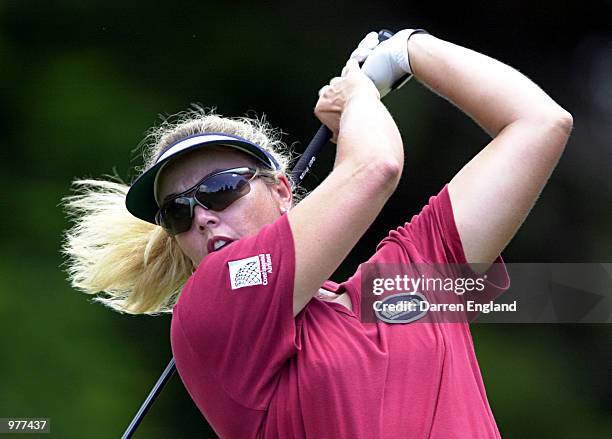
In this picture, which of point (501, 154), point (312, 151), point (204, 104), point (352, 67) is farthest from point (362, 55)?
point (204, 104)

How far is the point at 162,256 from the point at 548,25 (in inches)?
121

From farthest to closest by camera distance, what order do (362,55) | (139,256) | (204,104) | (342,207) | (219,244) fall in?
(204,104), (139,256), (362,55), (219,244), (342,207)

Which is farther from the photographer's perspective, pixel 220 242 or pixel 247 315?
pixel 220 242

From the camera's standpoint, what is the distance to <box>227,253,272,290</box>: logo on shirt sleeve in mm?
2020

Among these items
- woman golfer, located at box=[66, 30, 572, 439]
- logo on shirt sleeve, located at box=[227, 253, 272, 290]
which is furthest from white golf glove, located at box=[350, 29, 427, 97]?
logo on shirt sleeve, located at box=[227, 253, 272, 290]

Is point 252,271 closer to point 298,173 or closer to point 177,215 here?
point 177,215

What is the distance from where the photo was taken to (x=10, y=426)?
4.56 metres

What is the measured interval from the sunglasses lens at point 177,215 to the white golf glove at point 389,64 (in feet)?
1.52

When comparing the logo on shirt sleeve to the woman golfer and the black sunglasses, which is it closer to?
the woman golfer

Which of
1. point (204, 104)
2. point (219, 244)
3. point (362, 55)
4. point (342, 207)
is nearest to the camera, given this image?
point (342, 207)

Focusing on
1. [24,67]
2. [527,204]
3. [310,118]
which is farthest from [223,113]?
[527,204]

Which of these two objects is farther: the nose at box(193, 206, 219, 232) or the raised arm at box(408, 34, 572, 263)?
the nose at box(193, 206, 219, 232)

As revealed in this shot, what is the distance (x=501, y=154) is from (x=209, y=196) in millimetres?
581

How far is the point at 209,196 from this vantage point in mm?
2297
